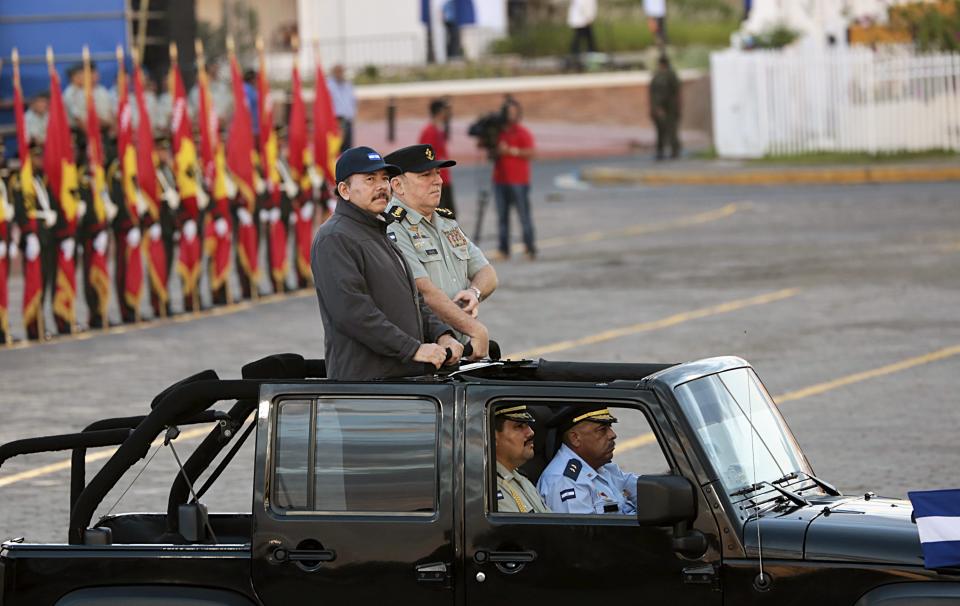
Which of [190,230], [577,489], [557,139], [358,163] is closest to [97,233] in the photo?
[190,230]

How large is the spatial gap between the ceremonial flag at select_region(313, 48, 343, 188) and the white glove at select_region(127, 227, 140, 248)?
3.10 m

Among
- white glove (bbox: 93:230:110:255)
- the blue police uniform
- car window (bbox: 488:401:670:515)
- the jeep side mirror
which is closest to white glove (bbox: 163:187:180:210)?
white glove (bbox: 93:230:110:255)

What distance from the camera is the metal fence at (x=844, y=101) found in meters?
35.0

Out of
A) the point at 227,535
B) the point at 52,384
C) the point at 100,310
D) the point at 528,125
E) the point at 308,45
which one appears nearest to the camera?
the point at 227,535

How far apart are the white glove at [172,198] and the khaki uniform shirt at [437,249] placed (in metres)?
11.2

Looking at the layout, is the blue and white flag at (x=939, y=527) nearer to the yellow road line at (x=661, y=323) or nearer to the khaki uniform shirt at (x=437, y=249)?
the khaki uniform shirt at (x=437, y=249)

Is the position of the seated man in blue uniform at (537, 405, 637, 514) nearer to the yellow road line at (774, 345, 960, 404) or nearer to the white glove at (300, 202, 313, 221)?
the yellow road line at (774, 345, 960, 404)

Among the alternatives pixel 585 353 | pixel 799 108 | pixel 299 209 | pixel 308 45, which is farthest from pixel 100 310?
pixel 308 45

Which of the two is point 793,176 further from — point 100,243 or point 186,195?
point 100,243

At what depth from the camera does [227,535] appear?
713cm

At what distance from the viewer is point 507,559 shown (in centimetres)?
603

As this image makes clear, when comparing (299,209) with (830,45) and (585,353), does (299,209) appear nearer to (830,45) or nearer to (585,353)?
(585,353)

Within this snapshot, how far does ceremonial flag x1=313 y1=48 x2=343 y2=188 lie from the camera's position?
69.9 feet

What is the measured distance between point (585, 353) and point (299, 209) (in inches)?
250
